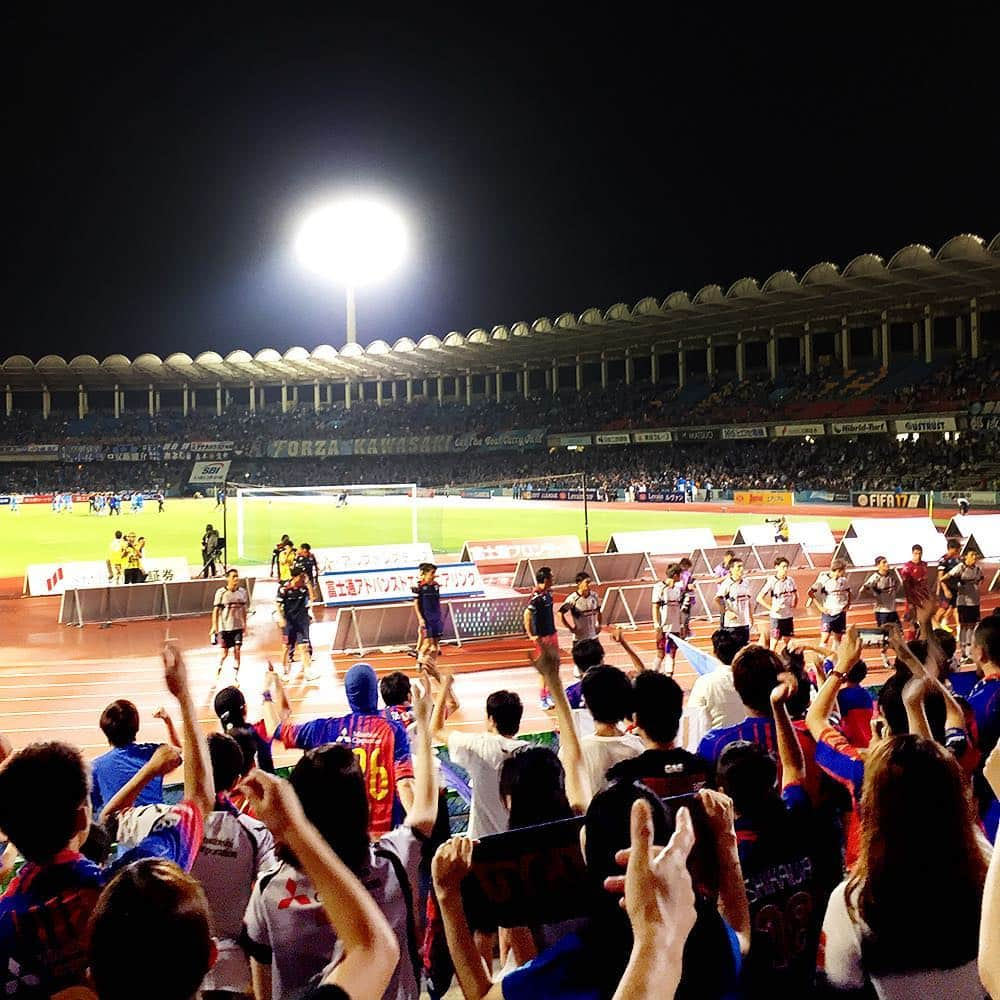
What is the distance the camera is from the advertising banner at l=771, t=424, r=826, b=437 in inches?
2249

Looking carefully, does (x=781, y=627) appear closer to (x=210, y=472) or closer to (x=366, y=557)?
→ (x=366, y=557)

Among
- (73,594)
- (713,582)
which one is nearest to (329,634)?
(73,594)

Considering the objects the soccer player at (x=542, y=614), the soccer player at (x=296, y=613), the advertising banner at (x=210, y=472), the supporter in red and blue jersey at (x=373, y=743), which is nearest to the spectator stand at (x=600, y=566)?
the soccer player at (x=296, y=613)

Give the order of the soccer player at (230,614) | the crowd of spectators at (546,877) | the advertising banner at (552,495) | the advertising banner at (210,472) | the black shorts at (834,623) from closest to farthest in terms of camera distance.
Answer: the crowd of spectators at (546,877) < the soccer player at (230,614) < the black shorts at (834,623) < the advertising banner at (552,495) < the advertising banner at (210,472)

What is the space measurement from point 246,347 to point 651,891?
5174 inches

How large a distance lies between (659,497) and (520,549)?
2902cm

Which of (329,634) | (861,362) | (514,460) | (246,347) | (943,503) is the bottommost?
(329,634)

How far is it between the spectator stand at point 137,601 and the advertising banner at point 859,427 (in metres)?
41.2

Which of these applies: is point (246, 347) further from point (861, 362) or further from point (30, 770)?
point (30, 770)

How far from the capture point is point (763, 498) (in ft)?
166

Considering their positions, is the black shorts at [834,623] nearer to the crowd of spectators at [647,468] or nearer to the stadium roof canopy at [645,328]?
the crowd of spectators at [647,468]

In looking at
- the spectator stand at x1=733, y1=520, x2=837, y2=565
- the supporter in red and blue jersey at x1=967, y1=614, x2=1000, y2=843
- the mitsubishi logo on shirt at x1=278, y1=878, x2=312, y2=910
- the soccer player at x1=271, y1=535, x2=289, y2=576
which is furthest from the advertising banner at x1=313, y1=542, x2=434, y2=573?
the mitsubishi logo on shirt at x1=278, y1=878, x2=312, y2=910

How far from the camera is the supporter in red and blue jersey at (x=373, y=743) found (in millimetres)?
5094

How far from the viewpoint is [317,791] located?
2941 millimetres
